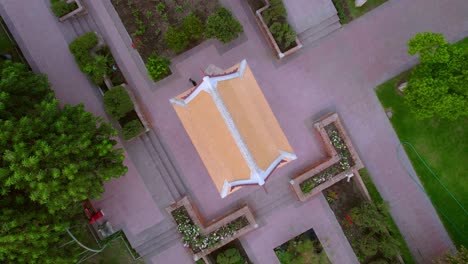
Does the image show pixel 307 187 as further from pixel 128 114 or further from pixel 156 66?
pixel 128 114

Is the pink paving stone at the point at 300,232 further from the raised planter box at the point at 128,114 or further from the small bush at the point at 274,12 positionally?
the small bush at the point at 274,12

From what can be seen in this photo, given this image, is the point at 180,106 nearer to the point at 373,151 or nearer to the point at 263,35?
the point at 263,35

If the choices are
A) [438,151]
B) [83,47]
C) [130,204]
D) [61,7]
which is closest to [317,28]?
[438,151]

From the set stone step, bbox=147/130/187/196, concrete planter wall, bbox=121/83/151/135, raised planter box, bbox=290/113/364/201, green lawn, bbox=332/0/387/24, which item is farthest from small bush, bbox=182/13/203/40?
raised planter box, bbox=290/113/364/201

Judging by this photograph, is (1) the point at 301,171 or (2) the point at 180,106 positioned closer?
(2) the point at 180,106

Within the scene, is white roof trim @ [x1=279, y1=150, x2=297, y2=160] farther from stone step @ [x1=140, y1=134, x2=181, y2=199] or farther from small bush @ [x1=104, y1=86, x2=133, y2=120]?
small bush @ [x1=104, y1=86, x2=133, y2=120]

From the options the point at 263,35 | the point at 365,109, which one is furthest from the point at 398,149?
A: the point at 263,35
